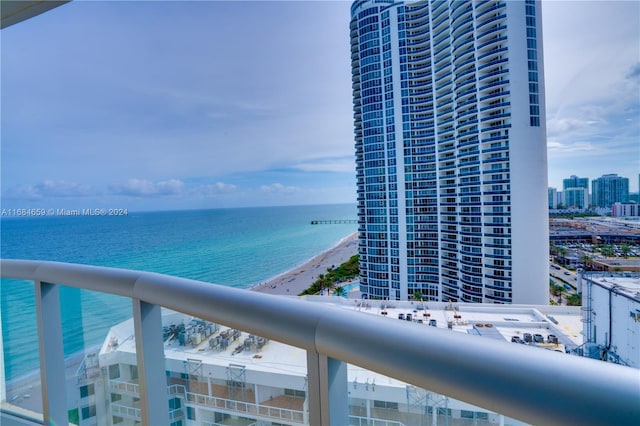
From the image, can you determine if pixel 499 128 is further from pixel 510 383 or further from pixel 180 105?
pixel 180 105

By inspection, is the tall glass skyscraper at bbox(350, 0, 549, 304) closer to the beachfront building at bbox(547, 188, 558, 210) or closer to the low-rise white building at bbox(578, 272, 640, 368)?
the beachfront building at bbox(547, 188, 558, 210)

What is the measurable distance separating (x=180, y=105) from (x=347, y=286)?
1675 cm

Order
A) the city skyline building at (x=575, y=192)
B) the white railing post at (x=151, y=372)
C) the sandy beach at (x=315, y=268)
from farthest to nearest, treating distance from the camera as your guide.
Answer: the sandy beach at (x=315, y=268) → the city skyline building at (x=575, y=192) → the white railing post at (x=151, y=372)

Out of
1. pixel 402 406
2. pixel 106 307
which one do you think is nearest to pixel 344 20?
pixel 106 307

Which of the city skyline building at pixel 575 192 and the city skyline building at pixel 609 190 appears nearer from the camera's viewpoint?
the city skyline building at pixel 609 190

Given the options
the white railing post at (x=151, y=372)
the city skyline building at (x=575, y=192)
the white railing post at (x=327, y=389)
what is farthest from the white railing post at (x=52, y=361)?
the city skyline building at (x=575, y=192)

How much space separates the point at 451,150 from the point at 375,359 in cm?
374

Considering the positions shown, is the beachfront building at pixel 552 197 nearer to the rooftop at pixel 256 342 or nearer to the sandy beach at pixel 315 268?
the rooftop at pixel 256 342

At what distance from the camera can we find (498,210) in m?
2.80

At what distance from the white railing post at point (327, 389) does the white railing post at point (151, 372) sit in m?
0.53

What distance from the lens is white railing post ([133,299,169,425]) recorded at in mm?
959

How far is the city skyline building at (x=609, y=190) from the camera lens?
1480 mm

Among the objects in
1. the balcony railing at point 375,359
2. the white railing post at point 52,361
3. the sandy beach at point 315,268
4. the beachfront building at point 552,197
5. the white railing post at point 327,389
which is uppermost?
the beachfront building at point 552,197

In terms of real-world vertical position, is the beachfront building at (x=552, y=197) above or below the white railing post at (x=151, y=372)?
above
